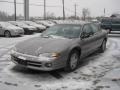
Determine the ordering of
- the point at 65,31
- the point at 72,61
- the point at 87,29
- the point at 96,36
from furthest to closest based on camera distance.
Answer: the point at 96,36 < the point at 87,29 < the point at 65,31 < the point at 72,61

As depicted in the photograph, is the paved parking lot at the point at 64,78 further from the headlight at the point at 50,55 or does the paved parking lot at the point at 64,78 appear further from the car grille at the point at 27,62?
the headlight at the point at 50,55

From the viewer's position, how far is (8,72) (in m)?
6.63

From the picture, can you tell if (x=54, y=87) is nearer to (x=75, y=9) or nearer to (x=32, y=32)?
(x=32, y=32)

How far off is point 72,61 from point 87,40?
1231mm

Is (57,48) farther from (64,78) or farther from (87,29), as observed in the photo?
(87,29)

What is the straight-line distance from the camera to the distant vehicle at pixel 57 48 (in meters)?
6.22

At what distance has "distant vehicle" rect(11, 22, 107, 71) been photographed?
622 cm

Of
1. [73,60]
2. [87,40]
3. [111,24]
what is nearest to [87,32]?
[87,40]

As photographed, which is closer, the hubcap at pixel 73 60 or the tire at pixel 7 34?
the hubcap at pixel 73 60

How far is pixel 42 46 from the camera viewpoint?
259 inches

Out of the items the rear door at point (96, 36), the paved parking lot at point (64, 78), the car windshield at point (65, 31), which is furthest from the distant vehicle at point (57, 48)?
the paved parking lot at point (64, 78)

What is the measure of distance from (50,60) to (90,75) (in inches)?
48.3

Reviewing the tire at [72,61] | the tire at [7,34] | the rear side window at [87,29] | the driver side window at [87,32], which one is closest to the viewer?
the tire at [72,61]

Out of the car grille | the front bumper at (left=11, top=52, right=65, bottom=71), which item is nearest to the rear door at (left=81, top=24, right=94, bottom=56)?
the front bumper at (left=11, top=52, right=65, bottom=71)
